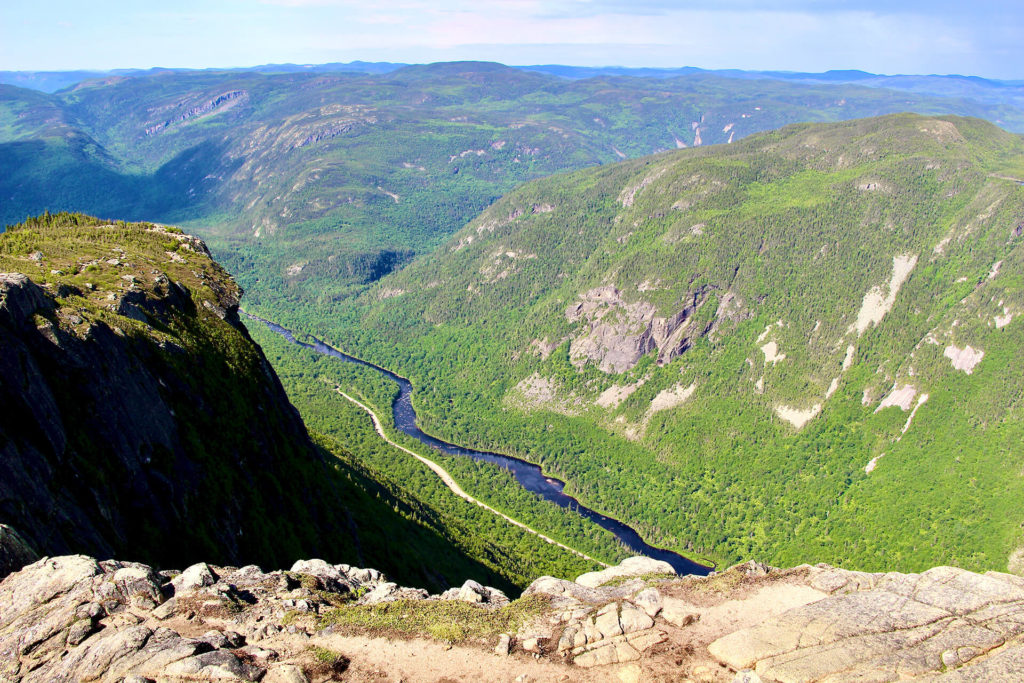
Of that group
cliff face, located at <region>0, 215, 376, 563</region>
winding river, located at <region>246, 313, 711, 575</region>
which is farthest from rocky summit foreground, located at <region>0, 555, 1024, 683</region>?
winding river, located at <region>246, 313, 711, 575</region>

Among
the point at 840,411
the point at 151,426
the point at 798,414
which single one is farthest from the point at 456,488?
the point at 151,426

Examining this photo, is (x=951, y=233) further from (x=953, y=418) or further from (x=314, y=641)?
(x=314, y=641)

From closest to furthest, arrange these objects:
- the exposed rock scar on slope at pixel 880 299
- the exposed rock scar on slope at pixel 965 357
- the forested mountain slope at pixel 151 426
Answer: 1. the forested mountain slope at pixel 151 426
2. the exposed rock scar on slope at pixel 965 357
3. the exposed rock scar on slope at pixel 880 299

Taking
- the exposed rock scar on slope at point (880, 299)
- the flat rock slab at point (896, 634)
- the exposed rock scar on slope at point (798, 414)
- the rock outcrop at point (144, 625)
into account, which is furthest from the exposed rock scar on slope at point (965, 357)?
the rock outcrop at point (144, 625)

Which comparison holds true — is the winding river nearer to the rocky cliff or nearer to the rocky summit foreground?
the rocky cliff

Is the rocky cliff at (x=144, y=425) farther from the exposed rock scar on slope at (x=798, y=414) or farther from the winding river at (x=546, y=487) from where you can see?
the exposed rock scar on slope at (x=798, y=414)

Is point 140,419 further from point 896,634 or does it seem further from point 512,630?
point 896,634

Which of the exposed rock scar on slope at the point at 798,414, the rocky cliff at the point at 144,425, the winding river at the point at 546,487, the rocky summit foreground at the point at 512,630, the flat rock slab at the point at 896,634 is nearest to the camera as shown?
the rocky summit foreground at the point at 512,630
